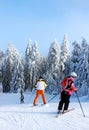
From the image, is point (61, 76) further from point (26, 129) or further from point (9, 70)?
point (26, 129)

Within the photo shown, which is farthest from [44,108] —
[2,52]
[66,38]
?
[2,52]

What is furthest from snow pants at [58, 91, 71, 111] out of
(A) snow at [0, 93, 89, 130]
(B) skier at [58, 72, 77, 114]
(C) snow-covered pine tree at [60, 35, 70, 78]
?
(C) snow-covered pine tree at [60, 35, 70, 78]

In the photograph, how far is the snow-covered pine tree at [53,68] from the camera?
63469mm

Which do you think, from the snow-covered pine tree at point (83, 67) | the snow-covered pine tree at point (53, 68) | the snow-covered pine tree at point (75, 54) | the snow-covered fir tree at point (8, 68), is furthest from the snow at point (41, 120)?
the snow-covered fir tree at point (8, 68)

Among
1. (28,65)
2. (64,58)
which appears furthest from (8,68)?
(64,58)

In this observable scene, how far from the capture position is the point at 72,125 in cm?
1207

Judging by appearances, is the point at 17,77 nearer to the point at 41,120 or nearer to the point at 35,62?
the point at 35,62

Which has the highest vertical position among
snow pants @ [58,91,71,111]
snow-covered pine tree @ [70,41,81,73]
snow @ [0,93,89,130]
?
snow-covered pine tree @ [70,41,81,73]

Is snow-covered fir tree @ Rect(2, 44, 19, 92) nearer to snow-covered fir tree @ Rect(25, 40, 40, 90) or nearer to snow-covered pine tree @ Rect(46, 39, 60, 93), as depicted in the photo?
snow-covered fir tree @ Rect(25, 40, 40, 90)

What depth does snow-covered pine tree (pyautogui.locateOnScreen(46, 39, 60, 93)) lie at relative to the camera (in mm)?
63469

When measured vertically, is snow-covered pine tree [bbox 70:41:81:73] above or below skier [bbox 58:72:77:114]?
above

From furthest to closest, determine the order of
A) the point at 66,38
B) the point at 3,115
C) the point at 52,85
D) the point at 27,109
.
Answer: the point at 66,38, the point at 52,85, the point at 27,109, the point at 3,115

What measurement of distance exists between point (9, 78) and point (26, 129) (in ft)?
202

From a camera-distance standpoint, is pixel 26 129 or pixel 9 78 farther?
pixel 9 78
